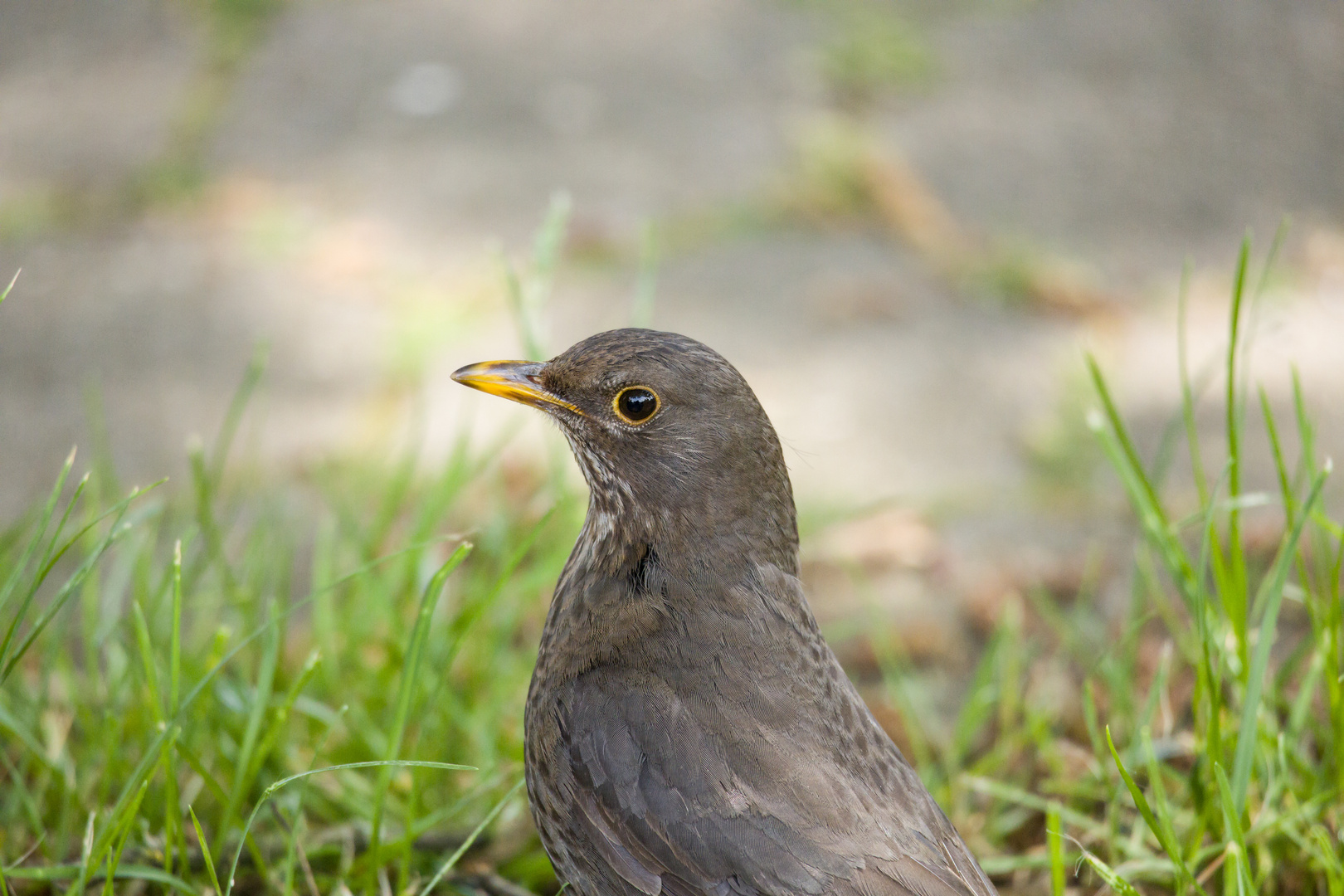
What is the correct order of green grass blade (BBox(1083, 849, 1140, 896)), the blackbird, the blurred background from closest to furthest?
green grass blade (BBox(1083, 849, 1140, 896)) < the blackbird < the blurred background

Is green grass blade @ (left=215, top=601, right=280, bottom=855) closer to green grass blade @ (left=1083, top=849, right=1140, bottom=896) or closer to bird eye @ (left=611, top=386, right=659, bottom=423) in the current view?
bird eye @ (left=611, top=386, right=659, bottom=423)

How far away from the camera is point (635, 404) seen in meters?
2.39

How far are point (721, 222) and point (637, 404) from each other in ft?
10.6

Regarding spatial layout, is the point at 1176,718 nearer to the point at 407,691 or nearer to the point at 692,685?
the point at 692,685

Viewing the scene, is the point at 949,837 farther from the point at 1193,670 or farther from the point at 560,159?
the point at 560,159

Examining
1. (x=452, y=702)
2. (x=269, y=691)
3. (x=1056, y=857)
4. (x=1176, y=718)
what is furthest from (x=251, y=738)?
(x=1176, y=718)

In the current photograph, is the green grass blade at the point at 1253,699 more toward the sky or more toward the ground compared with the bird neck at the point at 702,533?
more toward the ground

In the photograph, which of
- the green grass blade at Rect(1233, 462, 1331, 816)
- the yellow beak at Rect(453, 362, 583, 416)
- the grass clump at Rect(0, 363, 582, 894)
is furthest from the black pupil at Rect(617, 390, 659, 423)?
the green grass blade at Rect(1233, 462, 1331, 816)

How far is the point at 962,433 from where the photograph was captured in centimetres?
439

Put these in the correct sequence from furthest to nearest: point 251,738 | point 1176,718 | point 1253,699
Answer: point 1176,718 < point 251,738 < point 1253,699

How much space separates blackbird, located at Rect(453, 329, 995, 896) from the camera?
82.3 inches

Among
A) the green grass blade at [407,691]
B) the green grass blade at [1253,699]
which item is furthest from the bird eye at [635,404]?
the green grass blade at [1253,699]

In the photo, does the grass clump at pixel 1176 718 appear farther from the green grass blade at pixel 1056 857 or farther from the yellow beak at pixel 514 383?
the yellow beak at pixel 514 383

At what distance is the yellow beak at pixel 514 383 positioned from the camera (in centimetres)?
244
